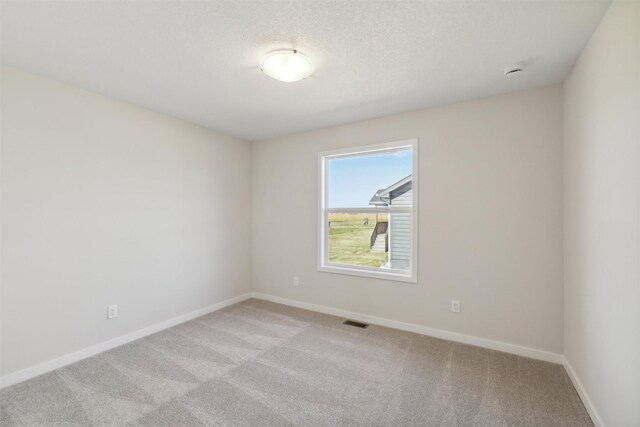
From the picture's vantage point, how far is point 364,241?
365cm

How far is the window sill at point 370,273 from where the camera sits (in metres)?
3.20

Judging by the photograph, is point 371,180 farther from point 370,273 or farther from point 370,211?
point 370,273

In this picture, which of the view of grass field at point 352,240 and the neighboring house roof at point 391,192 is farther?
the view of grass field at point 352,240

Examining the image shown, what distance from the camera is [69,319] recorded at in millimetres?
2506

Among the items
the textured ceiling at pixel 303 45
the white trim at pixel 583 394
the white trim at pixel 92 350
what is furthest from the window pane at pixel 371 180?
the white trim at pixel 92 350

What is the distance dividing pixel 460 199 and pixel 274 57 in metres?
2.21

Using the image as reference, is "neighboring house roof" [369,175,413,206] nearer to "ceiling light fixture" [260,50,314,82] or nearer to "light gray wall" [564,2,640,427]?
"light gray wall" [564,2,640,427]

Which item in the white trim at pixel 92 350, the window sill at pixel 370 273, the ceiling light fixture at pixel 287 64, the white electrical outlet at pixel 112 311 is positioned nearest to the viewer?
the ceiling light fixture at pixel 287 64

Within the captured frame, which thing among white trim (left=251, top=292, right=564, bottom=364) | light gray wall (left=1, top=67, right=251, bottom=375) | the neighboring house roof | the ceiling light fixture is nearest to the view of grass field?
the neighboring house roof

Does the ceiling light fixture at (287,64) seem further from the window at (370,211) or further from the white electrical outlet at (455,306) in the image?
the white electrical outlet at (455,306)

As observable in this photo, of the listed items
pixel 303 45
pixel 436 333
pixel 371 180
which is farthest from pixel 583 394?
pixel 303 45

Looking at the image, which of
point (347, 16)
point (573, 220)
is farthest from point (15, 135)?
point (573, 220)

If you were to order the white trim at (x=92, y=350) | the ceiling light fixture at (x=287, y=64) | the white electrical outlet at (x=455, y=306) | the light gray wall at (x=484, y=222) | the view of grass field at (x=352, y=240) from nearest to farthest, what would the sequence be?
the ceiling light fixture at (x=287, y=64)
the white trim at (x=92, y=350)
the light gray wall at (x=484, y=222)
the white electrical outlet at (x=455, y=306)
the view of grass field at (x=352, y=240)

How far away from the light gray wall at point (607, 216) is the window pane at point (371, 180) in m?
1.48
